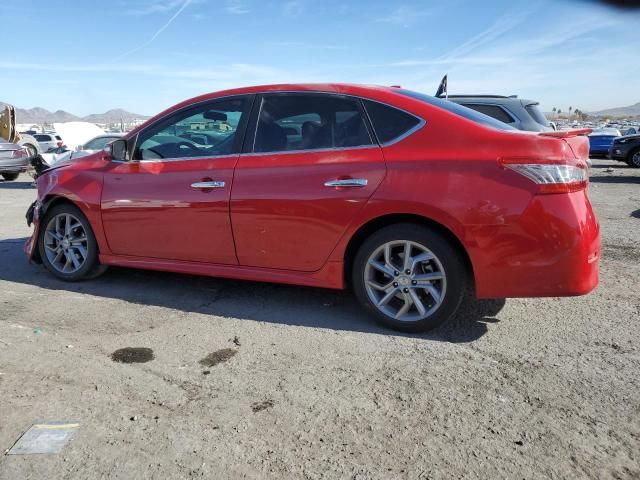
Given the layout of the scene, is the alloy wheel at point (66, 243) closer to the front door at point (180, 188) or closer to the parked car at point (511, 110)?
the front door at point (180, 188)

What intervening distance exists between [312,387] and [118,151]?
2.85 meters

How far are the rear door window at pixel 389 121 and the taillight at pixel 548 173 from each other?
74 centimetres

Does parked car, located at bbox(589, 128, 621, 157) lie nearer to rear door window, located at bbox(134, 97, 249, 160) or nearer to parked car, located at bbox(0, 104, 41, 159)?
rear door window, located at bbox(134, 97, 249, 160)

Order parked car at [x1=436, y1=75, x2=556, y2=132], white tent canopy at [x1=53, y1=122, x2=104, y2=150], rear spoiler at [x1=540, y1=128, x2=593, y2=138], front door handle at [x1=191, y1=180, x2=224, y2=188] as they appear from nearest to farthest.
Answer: rear spoiler at [x1=540, y1=128, x2=593, y2=138] < front door handle at [x1=191, y1=180, x2=224, y2=188] < parked car at [x1=436, y1=75, x2=556, y2=132] < white tent canopy at [x1=53, y1=122, x2=104, y2=150]

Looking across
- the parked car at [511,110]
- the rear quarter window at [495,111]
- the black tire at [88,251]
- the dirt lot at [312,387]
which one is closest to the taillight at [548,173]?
the dirt lot at [312,387]

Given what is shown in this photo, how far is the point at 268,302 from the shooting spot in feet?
14.9

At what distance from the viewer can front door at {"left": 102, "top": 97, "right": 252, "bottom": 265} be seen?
14.2ft

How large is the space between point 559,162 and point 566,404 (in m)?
1.45

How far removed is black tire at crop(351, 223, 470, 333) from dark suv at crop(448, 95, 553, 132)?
528cm

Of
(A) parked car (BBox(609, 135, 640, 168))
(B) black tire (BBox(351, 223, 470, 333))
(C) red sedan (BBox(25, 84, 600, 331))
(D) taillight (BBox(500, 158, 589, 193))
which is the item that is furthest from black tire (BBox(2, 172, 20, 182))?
(A) parked car (BBox(609, 135, 640, 168))

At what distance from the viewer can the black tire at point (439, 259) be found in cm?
367

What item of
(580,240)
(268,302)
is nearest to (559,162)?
(580,240)

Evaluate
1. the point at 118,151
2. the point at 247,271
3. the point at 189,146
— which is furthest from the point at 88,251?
the point at 247,271

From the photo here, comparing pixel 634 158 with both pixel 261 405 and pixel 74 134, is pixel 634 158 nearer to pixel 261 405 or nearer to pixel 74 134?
pixel 261 405
